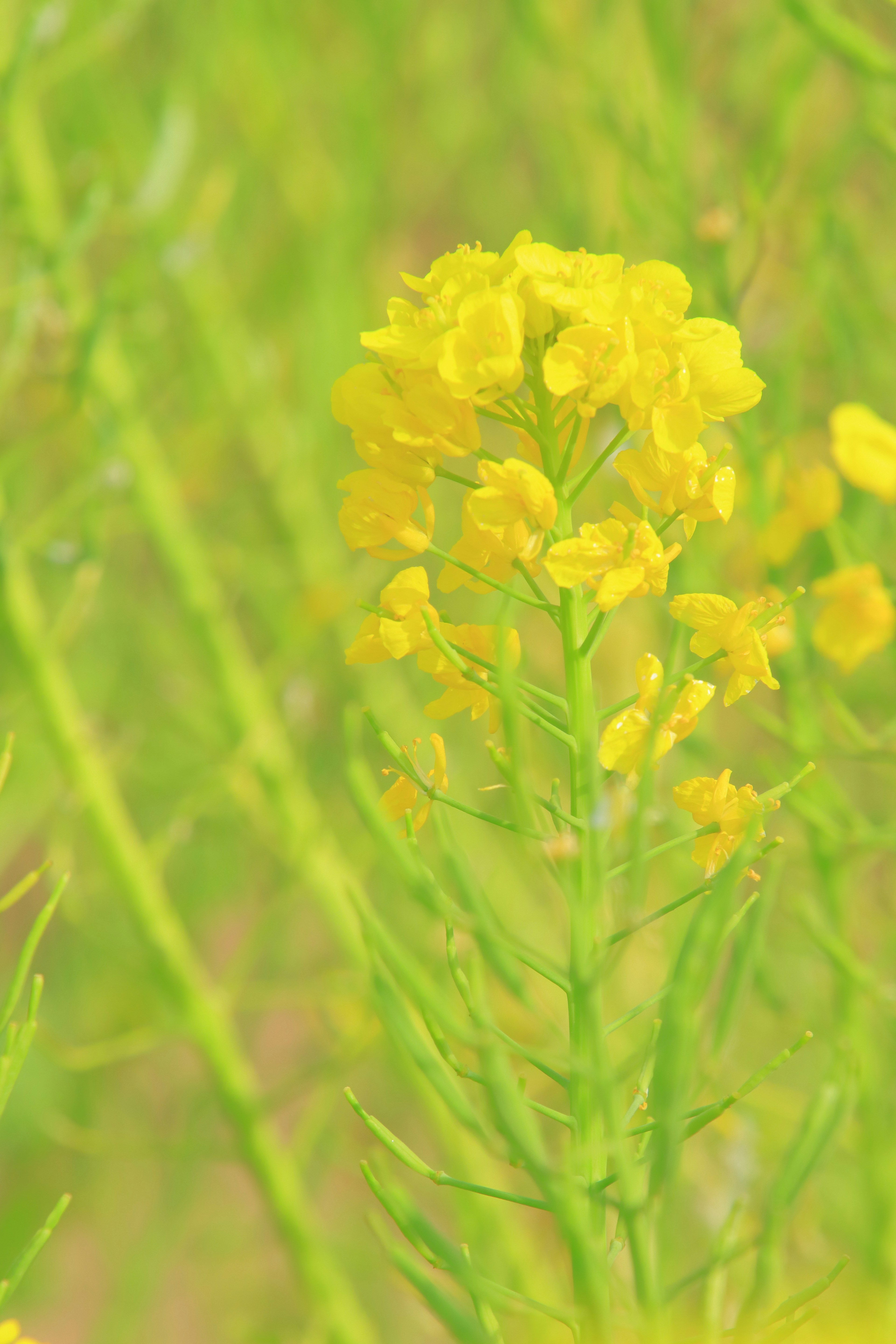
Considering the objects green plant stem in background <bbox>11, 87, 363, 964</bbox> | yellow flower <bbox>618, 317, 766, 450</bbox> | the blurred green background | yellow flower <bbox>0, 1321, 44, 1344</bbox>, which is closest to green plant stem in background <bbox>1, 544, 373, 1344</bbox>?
the blurred green background

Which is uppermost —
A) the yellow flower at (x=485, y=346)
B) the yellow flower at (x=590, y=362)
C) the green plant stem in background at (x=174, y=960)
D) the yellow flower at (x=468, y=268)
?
the yellow flower at (x=468, y=268)

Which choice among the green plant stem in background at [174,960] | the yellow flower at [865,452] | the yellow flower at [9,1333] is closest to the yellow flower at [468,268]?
the yellow flower at [865,452]

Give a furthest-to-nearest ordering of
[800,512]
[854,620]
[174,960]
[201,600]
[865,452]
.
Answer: [201,600]
[174,960]
[800,512]
[854,620]
[865,452]

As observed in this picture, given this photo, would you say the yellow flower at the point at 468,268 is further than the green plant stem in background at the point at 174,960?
No

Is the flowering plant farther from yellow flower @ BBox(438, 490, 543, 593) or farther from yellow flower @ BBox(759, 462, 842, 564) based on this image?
yellow flower @ BBox(759, 462, 842, 564)

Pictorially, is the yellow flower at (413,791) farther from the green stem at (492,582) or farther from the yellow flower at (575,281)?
the yellow flower at (575,281)

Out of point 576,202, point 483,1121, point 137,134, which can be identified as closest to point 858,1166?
point 483,1121

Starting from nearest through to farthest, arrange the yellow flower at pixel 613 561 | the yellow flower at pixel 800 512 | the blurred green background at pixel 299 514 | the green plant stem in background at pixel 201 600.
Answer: the yellow flower at pixel 613 561, the yellow flower at pixel 800 512, the blurred green background at pixel 299 514, the green plant stem in background at pixel 201 600

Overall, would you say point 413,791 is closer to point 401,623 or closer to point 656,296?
point 401,623

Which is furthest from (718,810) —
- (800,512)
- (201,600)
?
(201,600)
